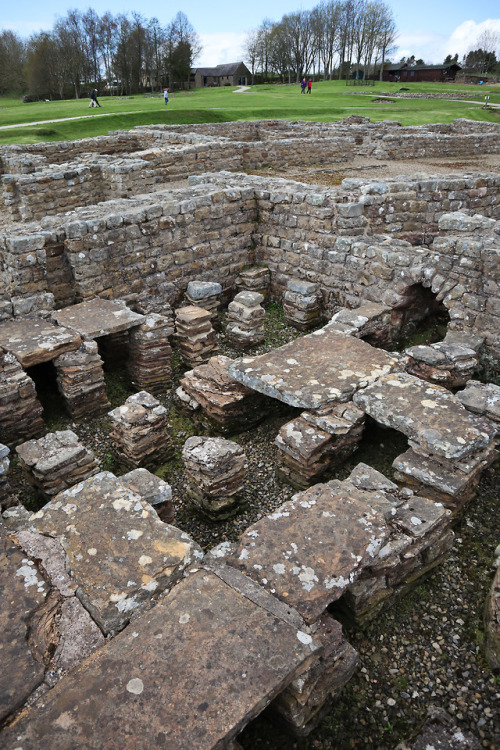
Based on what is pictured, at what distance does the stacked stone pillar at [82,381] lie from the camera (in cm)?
746

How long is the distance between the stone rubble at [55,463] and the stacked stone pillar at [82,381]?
129 cm

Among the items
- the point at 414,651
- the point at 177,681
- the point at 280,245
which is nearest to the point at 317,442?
the point at 414,651

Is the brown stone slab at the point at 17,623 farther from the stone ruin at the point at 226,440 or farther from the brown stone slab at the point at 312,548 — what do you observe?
the brown stone slab at the point at 312,548

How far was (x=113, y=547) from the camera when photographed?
4.25 meters

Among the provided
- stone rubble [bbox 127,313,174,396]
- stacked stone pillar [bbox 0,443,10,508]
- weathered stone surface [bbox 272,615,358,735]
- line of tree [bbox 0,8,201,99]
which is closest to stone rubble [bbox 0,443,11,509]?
stacked stone pillar [bbox 0,443,10,508]

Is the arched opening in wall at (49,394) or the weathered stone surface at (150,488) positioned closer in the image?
the weathered stone surface at (150,488)

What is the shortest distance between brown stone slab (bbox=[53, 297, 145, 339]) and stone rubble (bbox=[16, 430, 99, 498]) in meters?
2.15

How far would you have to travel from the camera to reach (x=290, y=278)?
11.4m

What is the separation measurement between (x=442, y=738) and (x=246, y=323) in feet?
23.5

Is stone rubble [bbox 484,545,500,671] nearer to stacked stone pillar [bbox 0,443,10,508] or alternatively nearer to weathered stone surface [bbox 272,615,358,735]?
weathered stone surface [bbox 272,615,358,735]

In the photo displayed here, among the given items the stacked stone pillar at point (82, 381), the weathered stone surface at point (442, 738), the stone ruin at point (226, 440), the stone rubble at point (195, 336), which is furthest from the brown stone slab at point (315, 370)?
the weathered stone surface at point (442, 738)

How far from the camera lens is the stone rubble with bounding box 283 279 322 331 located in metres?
10.4

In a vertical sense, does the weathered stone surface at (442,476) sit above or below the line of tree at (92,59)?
below

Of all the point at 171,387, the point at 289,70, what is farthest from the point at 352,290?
the point at 289,70
